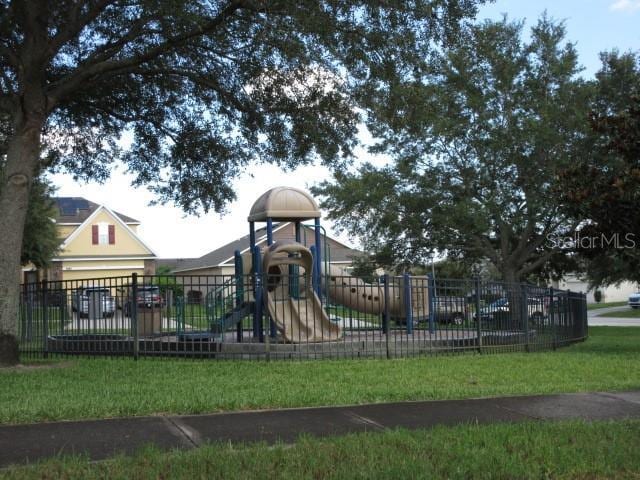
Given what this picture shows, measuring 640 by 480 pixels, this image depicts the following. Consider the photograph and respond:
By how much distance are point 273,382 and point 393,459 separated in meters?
4.62

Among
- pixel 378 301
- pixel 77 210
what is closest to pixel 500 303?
pixel 378 301

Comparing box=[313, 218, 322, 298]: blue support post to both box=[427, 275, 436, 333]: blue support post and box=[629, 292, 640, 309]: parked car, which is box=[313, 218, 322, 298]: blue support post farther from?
box=[629, 292, 640, 309]: parked car

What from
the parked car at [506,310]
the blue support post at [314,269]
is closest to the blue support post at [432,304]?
the parked car at [506,310]

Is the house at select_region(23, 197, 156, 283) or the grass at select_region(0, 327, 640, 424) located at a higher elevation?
the house at select_region(23, 197, 156, 283)

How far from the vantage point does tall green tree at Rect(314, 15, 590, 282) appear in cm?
3120

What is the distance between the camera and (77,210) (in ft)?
177

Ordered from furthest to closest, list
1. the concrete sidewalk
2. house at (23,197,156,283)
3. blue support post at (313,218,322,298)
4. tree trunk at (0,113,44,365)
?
1. house at (23,197,156,283)
2. blue support post at (313,218,322,298)
3. tree trunk at (0,113,44,365)
4. the concrete sidewalk

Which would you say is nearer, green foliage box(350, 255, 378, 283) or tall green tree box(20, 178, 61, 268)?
tall green tree box(20, 178, 61, 268)

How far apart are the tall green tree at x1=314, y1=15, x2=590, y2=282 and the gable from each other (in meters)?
22.3

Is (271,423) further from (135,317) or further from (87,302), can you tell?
(87,302)

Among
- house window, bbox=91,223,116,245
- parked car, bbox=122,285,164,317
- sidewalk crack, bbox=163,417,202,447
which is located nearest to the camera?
sidewalk crack, bbox=163,417,202,447

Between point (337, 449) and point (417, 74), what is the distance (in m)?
9.57

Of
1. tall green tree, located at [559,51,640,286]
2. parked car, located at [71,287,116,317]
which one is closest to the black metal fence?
parked car, located at [71,287,116,317]

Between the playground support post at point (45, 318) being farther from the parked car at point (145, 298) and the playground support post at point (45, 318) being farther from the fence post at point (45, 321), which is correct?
the parked car at point (145, 298)
